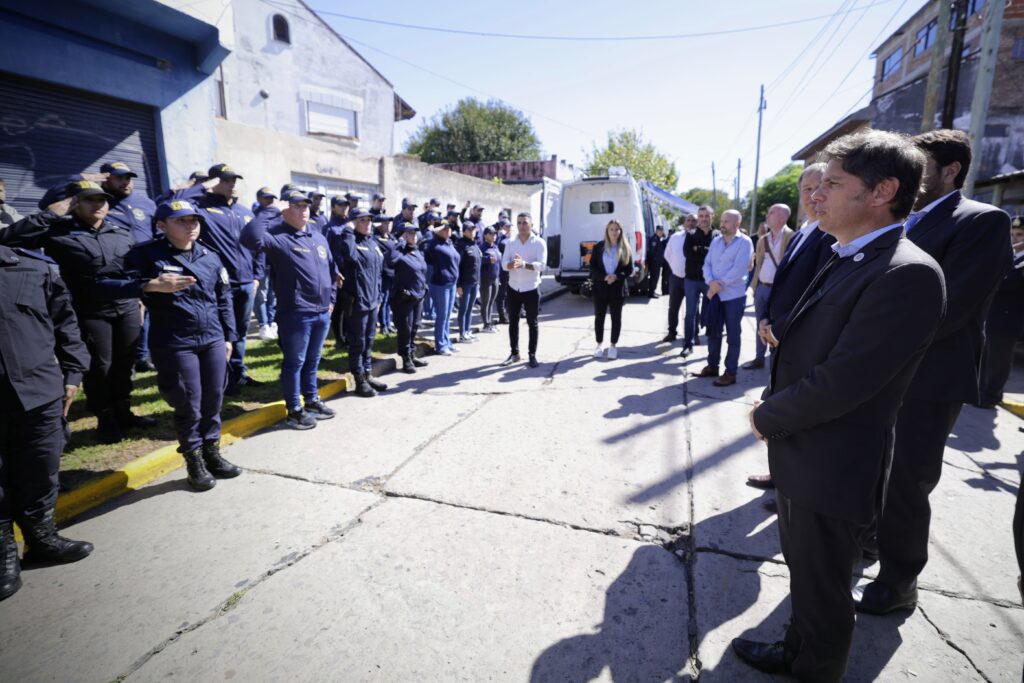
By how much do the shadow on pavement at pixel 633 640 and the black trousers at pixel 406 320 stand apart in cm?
443

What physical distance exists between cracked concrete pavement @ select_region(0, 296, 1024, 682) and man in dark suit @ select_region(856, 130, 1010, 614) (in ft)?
0.82

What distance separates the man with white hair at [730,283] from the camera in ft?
18.6

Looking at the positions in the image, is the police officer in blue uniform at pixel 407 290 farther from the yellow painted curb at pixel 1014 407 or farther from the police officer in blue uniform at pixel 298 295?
the yellow painted curb at pixel 1014 407

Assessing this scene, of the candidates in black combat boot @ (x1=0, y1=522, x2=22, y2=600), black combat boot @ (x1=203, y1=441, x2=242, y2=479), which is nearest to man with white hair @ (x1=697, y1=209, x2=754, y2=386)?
black combat boot @ (x1=203, y1=441, x2=242, y2=479)

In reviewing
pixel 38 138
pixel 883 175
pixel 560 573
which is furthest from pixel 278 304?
pixel 38 138

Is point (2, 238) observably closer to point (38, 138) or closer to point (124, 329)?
point (124, 329)

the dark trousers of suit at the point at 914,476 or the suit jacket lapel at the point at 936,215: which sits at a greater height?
the suit jacket lapel at the point at 936,215

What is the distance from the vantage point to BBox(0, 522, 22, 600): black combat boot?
2426 mm

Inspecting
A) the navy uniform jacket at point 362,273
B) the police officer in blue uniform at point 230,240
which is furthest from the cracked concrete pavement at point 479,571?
the navy uniform jacket at point 362,273

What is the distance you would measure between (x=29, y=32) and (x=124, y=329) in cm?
549

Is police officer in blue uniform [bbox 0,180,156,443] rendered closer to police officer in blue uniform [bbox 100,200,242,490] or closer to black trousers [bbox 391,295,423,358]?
police officer in blue uniform [bbox 100,200,242,490]

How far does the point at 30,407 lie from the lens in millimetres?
2438

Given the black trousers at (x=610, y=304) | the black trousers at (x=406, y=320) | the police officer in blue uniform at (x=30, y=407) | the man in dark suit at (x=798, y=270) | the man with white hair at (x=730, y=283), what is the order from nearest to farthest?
the police officer in blue uniform at (x=30, y=407) < the man in dark suit at (x=798, y=270) < the man with white hair at (x=730, y=283) < the black trousers at (x=406, y=320) < the black trousers at (x=610, y=304)

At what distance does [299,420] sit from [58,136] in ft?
20.0
